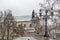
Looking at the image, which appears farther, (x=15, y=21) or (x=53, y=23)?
(x=15, y=21)

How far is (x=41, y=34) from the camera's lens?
5.82 ft

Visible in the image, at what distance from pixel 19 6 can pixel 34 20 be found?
0.93 feet

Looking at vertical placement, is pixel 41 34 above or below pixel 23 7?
below

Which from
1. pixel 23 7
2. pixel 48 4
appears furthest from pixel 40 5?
pixel 23 7

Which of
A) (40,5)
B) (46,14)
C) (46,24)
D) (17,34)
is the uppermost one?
(40,5)

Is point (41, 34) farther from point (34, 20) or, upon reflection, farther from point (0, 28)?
point (0, 28)

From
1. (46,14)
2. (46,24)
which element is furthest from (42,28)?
(46,14)

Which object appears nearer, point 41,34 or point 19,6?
point 41,34

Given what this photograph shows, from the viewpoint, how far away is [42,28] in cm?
178

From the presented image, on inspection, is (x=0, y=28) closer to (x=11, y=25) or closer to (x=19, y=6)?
(x=11, y=25)

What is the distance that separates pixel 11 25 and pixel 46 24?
46cm

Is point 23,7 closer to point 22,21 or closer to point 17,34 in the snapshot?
point 22,21

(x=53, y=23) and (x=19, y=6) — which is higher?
(x=19, y=6)

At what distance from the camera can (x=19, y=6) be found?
6.26ft
